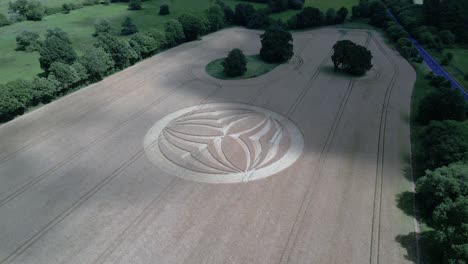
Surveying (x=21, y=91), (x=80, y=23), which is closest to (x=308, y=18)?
(x=80, y=23)

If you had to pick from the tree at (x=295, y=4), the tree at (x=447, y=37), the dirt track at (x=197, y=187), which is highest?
the tree at (x=295, y=4)

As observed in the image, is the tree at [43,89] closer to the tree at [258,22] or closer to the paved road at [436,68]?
the tree at [258,22]

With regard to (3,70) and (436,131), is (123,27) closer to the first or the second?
(3,70)

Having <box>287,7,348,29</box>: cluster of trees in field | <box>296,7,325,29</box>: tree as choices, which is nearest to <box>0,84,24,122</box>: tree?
<box>287,7,348,29</box>: cluster of trees in field

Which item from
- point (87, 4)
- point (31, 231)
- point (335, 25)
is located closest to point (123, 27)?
point (87, 4)

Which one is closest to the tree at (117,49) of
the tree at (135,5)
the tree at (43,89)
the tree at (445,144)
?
the tree at (43,89)

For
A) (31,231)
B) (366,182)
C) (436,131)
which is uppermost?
(436,131)

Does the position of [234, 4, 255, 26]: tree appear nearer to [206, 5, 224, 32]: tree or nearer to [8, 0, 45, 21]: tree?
[206, 5, 224, 32]: tree
